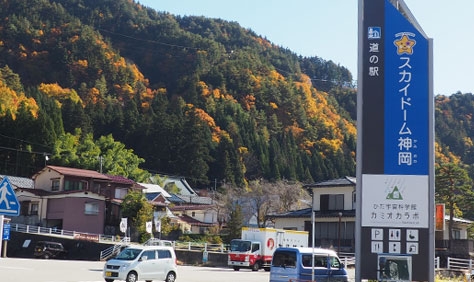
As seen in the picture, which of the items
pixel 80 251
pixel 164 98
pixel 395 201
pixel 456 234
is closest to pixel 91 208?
pixel 80 251

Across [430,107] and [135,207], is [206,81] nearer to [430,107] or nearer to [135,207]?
[135,207]

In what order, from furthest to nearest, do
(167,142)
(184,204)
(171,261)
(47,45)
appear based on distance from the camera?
1. (47,45)
2. (167,142)
3. (184,204)
4. (171,261)

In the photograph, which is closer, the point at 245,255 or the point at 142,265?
the point at 142,265

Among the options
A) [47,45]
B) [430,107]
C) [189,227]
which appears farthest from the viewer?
[47,45]

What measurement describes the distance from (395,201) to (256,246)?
2099 cm

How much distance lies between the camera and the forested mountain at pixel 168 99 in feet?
300

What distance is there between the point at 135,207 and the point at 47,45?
77.4 meters

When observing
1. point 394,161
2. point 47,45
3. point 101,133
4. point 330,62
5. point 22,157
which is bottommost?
point 394,161

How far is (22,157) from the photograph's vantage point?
236 feet

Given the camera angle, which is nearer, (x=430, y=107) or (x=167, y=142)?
(x=430, y=107)

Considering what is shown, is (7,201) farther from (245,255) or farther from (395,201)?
(245,255)

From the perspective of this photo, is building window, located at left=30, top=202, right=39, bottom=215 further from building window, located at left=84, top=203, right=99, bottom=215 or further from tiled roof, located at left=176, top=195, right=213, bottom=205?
tiled roof, located at left=176, top=195, right=213, bottom=205

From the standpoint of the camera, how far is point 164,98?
106m

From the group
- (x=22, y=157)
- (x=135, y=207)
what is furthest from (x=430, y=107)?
(x=22, y=157)
